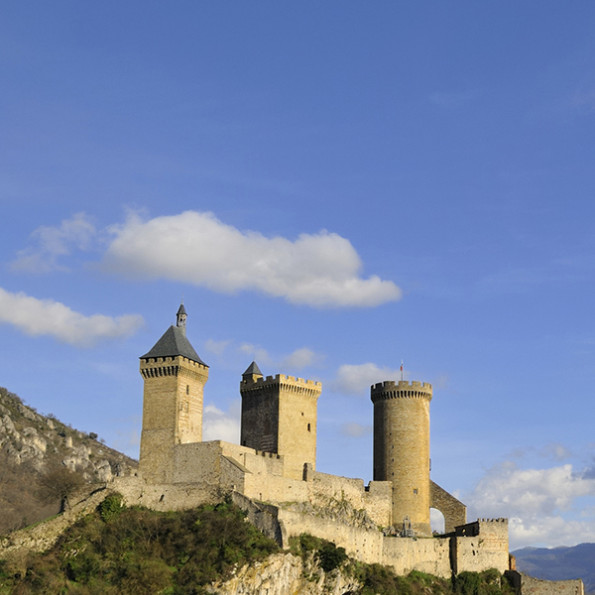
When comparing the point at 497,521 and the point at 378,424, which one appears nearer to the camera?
the point at 497,521

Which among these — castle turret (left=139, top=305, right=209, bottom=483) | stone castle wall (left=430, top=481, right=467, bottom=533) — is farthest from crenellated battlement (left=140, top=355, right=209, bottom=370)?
stone castle wall (left=430, top=481, right=467, bottom=533)

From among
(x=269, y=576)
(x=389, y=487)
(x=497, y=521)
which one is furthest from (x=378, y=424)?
(x=269, y=576)

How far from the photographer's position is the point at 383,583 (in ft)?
180

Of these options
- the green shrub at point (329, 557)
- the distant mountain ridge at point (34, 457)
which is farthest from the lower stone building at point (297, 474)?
the distant mountain ridge at point (34, 457)

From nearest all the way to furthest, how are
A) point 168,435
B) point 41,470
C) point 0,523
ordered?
point 168,435, point 0,523, point 41,470

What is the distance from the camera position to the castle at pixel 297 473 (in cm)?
5591

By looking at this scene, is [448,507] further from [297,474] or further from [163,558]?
[163,558]

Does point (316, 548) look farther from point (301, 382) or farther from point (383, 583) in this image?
point (301, 382)

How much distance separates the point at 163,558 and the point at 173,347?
1399 cm

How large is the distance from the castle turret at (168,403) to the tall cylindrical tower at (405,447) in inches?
550

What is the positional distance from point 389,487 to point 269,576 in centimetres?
1699

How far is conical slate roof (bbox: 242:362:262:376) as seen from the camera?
66562mm

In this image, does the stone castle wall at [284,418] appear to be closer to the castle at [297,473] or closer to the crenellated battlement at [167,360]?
the castle at [297,473]

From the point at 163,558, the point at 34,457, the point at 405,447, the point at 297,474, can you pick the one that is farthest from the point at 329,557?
the point at 34,457
